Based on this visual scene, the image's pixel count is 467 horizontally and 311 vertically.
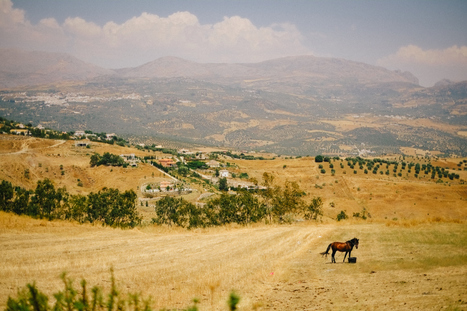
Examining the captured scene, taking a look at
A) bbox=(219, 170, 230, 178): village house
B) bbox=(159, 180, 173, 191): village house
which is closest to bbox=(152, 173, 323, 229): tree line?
bbox=(159, 180, 173, 191): village house

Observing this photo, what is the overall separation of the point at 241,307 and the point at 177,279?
3.95 meters

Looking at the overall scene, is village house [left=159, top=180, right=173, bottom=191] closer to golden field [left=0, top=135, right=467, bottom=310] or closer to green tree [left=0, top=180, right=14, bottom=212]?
green tree [left=0, top=180, right=14, bottom=212]

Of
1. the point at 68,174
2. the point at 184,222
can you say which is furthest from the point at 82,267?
the point at 68,174

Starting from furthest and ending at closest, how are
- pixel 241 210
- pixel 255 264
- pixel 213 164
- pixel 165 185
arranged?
pixel 213 164
pixel 165 185
pixel 241 210
pixel 255 264

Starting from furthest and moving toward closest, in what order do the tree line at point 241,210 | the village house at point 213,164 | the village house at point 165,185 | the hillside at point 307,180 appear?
the village house at point 213,164
the village house at point 165,185
the hillside at point 307,180
the tree line at point 241,210

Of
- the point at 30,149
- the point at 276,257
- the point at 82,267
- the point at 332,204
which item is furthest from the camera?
the point at 30,149

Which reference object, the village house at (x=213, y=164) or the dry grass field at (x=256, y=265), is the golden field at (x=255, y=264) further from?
the village house at (x=213, y=164)

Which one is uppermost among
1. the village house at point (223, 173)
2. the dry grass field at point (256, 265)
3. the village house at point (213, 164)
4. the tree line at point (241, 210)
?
the dry grass field at point (256, 265)

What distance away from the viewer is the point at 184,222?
125 ft

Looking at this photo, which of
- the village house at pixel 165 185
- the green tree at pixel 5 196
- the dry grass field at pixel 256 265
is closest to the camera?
the dry grass field at pixel 256 265

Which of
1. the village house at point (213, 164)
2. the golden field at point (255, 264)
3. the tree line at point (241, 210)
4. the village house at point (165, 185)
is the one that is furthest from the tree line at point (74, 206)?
the village house at point (213, 164)

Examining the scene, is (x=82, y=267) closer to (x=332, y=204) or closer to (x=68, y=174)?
(x=332, y=204)

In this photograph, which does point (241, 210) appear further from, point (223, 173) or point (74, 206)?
point (223, 173)

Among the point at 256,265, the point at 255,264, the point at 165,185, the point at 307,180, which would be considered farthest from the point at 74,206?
the point at 307,180
